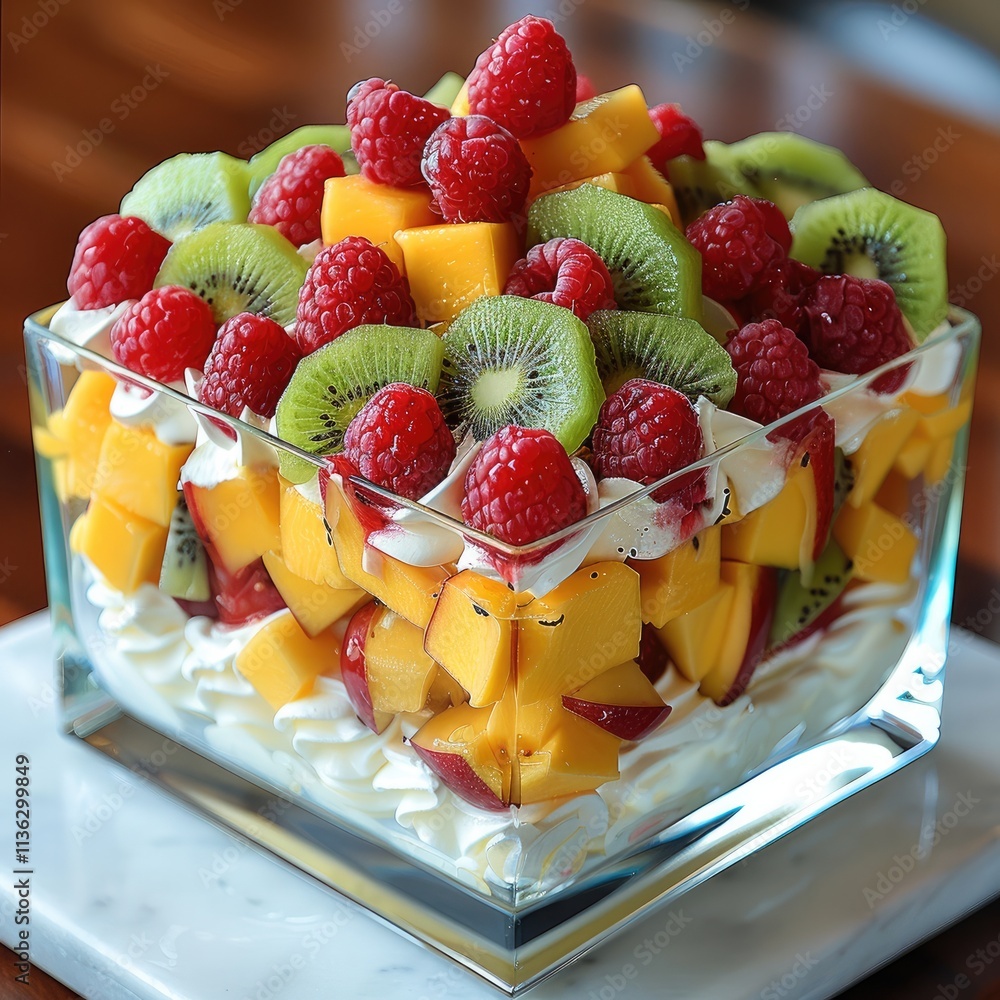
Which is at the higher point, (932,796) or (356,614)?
(356,614)

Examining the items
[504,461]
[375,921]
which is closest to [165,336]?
[504,461]

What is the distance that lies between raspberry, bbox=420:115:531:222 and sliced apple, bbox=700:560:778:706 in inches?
11.7

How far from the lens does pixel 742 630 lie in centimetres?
101

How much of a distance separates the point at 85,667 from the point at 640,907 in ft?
1.56

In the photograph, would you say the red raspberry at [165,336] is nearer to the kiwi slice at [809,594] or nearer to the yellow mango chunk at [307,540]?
the yellow mango chunk at [307,540]

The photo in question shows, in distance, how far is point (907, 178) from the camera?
2.26 metres

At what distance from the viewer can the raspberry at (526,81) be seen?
3.65 feet

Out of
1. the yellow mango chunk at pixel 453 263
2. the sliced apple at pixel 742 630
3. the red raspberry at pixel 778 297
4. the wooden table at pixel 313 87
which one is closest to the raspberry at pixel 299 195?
the yellow mango chunk at pixel 453 263

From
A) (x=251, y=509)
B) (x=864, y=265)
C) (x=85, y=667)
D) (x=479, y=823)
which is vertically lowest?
(x=85, y=667)

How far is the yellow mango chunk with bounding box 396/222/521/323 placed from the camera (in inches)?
41.5

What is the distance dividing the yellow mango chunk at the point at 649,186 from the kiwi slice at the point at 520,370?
0.66 ft

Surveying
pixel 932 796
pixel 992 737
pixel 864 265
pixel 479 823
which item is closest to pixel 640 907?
pixel 479 823

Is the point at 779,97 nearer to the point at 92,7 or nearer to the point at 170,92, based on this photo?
the point at 170,92

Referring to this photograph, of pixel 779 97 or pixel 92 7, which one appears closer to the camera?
pixel 779 97
